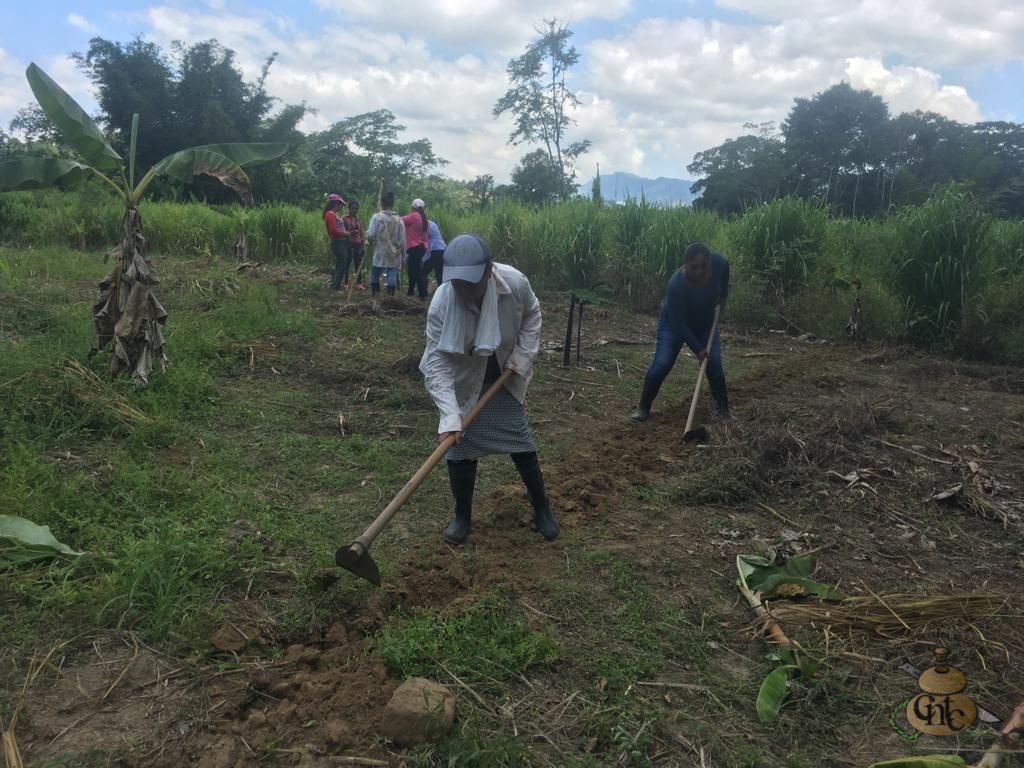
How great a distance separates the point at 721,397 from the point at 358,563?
358 cm

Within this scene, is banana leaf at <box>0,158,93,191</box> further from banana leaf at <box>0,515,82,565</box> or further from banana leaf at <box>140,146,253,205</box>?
banana leaf at <box>0,515,82,565</box>

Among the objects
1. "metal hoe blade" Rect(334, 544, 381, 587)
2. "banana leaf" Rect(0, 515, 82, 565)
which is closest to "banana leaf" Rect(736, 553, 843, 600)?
"metal hoe blade" Rect(334, 544, 381, 587)

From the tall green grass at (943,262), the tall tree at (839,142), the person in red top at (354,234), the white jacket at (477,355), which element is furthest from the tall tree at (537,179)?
the white jacket at (477,355)

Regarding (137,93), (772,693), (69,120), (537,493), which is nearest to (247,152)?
(69,120)

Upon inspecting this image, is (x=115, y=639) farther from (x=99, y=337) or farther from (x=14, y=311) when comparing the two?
(x=14, y=311)

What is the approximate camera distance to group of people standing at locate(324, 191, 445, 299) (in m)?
9.83

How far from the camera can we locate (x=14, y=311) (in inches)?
265

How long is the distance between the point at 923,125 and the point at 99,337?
30.6 meters

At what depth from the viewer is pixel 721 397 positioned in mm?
5469

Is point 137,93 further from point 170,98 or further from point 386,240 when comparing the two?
point 386,240

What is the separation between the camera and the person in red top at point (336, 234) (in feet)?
34.1

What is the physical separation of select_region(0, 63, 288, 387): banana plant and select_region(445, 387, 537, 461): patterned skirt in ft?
Result: 10.1

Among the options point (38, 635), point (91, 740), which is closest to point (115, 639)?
point (38, 635)

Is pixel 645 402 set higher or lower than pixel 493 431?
lower
